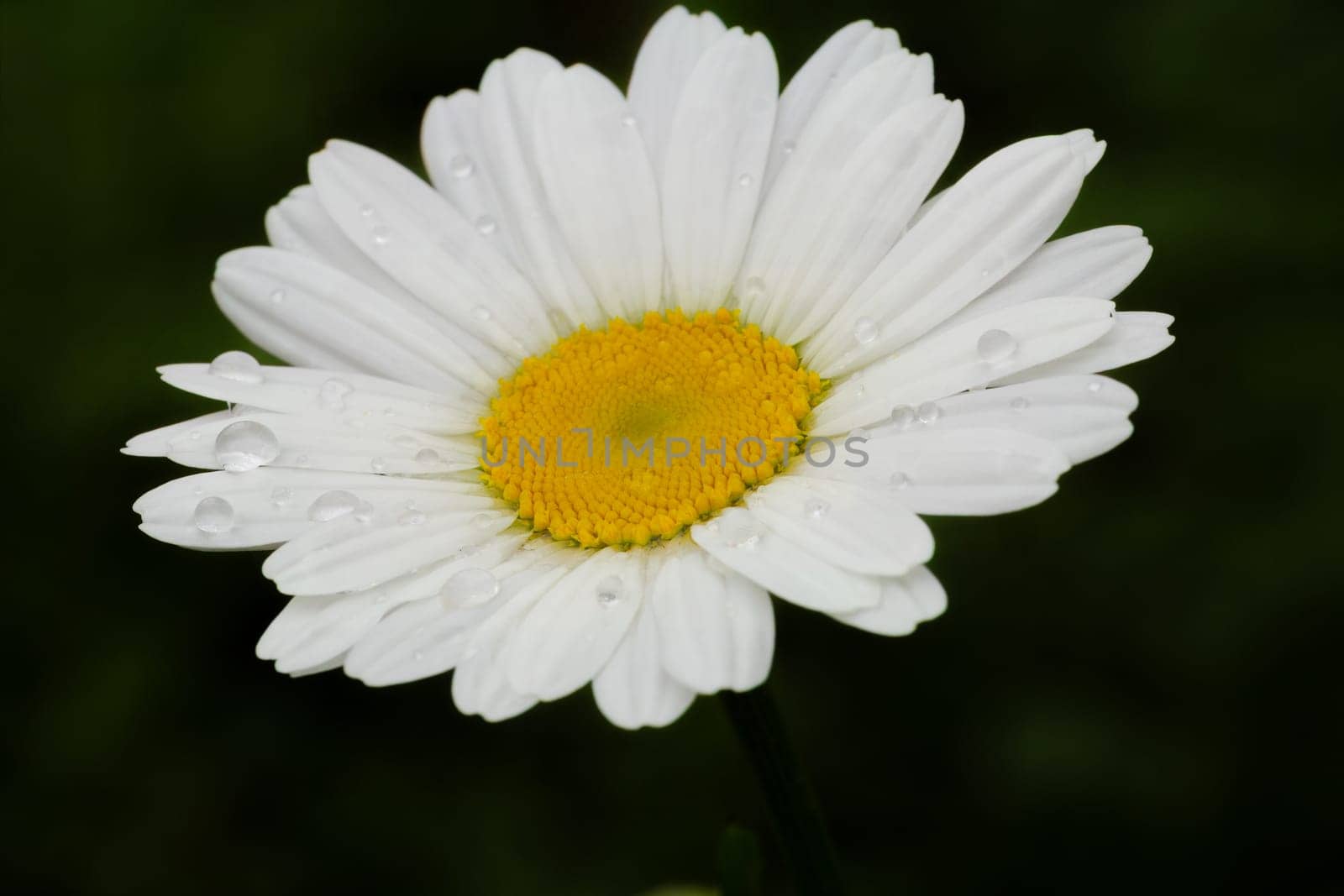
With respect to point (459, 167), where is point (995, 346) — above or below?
below

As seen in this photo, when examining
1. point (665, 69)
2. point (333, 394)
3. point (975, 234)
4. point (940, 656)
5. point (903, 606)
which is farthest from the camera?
point (940, 656)

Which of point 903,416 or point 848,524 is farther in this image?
point 903,416

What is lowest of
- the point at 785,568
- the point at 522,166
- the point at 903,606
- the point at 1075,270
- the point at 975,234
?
the point at 903,606

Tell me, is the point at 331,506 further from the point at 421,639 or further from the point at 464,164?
the point at 464,164

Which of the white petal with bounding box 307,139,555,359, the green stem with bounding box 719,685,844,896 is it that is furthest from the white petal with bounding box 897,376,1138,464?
the white petal with bounding box 307,139,555,359

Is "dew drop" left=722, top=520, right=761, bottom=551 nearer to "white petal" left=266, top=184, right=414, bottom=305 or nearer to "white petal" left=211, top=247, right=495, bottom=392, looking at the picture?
"white petal" left=211, top=247, right=495, bottom=392

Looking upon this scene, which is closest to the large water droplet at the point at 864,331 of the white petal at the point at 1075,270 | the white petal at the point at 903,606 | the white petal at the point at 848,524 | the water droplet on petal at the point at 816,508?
the white petal at the point at 1075,270

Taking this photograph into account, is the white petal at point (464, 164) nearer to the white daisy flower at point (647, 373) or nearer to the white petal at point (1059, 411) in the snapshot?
the white daisy flower at point (647, 373)

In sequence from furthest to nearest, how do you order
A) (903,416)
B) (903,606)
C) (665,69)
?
(665,69)
(903,416)
(903,606)

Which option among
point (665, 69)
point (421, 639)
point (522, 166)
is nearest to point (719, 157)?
point (665, 69)
